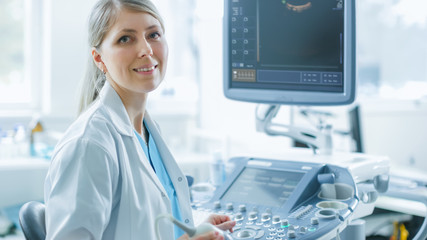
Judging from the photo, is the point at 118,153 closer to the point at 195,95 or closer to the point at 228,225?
the point at 228,225

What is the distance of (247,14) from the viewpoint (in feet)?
5.24

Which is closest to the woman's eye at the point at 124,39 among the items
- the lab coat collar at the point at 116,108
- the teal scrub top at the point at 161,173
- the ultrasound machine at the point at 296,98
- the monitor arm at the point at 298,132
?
the lab coat collar at the point at 116,108

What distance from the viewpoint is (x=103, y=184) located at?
1.10 metres

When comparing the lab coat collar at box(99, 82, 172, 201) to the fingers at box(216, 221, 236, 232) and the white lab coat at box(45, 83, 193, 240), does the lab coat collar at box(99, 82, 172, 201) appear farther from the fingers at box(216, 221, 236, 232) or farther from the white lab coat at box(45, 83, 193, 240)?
the fingers at box(216, 221, 236, 232)

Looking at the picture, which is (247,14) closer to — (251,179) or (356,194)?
(251,179)

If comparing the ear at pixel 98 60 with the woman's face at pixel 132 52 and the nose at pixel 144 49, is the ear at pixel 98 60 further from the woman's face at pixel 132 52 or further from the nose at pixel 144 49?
the nose at pixel 144 49

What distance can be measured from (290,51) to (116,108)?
54 cm

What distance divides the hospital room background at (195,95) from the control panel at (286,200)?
21cm

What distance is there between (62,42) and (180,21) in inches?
35.5

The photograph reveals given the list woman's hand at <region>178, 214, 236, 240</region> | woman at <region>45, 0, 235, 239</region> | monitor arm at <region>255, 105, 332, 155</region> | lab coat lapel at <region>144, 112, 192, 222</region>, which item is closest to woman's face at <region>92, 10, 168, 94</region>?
woman at <region>45, 0, 235, 239</region>

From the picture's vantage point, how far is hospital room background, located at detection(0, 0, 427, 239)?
8.67 ft

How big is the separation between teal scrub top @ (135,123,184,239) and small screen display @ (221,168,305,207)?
0.52 ft

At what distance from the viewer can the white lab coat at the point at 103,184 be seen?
1069mm

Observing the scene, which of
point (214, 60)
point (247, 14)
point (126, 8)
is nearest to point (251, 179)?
point (247, 14)
